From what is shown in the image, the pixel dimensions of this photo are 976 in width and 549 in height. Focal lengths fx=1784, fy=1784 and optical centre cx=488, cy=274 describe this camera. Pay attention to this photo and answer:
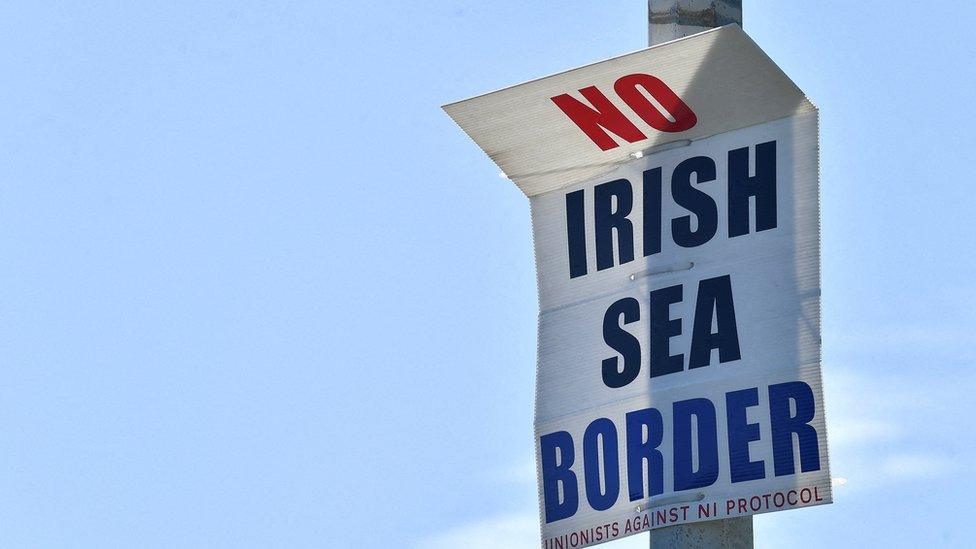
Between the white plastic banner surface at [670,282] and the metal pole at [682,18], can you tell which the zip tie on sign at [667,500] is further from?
the metal pole at [682,18]

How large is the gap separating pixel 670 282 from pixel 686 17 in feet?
4.90

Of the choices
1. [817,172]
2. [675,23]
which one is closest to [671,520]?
[817,172]

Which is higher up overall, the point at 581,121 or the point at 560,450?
the point at 581,121

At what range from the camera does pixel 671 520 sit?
9383mm

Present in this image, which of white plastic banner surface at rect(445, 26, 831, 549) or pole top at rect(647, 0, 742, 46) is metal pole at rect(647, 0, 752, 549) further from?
white plastic banner surface at rect(445, 26, 831, 549)

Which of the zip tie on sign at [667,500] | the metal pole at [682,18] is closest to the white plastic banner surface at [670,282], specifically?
the zip tie on sign at [667,500]

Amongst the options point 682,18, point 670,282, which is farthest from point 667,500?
point 682,18

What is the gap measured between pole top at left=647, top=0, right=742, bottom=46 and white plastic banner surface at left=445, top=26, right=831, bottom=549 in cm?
38

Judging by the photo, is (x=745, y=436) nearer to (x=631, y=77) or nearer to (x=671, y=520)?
(x=671, y=520)

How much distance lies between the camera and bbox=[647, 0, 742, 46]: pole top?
9.95 m

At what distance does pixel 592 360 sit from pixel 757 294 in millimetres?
1041

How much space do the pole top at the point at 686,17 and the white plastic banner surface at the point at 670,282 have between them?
15.1 inches

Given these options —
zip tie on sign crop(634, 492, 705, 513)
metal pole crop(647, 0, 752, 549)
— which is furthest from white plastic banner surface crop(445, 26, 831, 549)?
metal pole crop(647, 0, 752, 549)

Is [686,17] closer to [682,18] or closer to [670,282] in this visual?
[682,18]
